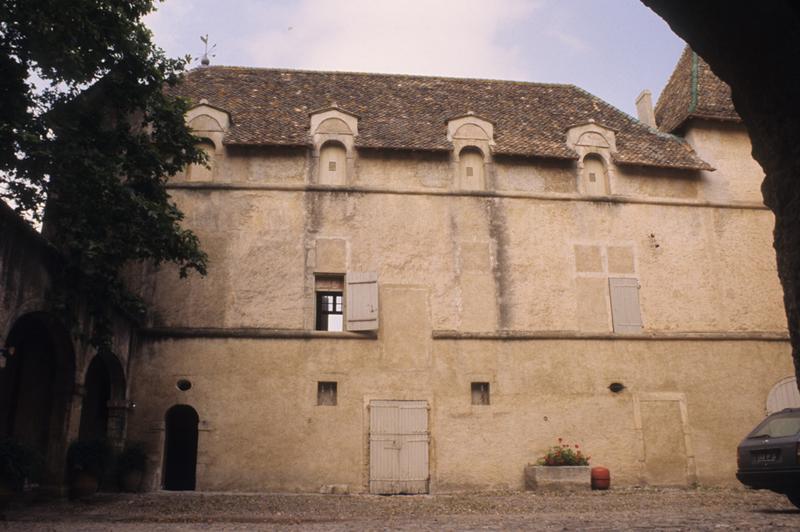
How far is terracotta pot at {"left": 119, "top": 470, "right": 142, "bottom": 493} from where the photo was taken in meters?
13.4

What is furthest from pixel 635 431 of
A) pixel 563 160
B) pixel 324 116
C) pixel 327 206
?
pixel 324 116

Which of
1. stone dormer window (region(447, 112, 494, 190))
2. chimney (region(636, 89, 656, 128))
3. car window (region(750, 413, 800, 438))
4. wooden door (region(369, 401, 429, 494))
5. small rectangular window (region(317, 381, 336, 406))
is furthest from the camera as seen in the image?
chimney (region(636, 89, 656, 128))

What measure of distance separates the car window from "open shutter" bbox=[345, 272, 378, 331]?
7800mm

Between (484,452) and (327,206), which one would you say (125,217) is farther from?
(484,452)

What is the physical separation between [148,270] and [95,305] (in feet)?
12.6

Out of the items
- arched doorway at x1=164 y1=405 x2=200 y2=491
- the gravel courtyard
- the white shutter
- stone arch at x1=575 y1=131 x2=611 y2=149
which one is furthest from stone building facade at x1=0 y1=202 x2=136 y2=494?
the white shutter

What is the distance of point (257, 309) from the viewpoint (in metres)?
15.2

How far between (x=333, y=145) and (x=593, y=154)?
6.54 m

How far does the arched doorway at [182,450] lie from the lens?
1691 cm

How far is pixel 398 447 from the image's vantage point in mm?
14500

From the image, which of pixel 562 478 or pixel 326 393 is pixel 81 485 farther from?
pixel 562 478

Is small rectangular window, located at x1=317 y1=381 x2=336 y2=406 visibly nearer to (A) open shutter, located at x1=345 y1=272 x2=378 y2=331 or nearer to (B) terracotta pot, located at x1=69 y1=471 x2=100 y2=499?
(A) open shutter, located at x1=345 y1=272 x2=378 y2=331

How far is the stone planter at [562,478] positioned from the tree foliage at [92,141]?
8.15 m

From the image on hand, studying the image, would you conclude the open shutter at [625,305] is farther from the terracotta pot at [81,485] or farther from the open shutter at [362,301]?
the terracotta pot at [81,485]
